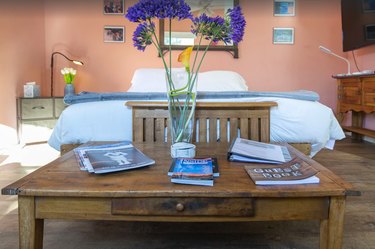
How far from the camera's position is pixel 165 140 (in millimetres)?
1733

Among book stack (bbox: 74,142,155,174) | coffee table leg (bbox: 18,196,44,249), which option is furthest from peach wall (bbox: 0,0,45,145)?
coffee table leg (bbox: 18,196,44,249)

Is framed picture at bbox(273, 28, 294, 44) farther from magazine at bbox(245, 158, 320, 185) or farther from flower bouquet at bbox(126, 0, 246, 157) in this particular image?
magazine at bbox(245, 158, 320, 185)

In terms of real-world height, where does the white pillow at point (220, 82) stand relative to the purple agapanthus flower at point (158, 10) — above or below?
below

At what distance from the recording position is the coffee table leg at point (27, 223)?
86 cm

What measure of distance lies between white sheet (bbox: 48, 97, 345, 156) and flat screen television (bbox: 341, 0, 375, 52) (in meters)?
1.99

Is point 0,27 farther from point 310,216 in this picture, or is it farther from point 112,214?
point 310,216

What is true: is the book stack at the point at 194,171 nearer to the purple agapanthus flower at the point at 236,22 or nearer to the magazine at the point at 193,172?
the magazine at the point at 193,172

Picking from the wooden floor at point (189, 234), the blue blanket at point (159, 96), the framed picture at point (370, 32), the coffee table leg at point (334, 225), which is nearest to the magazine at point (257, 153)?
the coffee table leg at point (334, 225)

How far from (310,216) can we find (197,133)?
0.90 m

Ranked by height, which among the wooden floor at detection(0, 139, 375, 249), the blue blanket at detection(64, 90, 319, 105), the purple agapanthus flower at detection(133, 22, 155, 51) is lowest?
the wooden floor at detection(0, 139, 375, 249)

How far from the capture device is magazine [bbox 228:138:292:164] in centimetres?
114

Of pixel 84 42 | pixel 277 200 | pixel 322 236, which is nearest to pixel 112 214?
pixel 277 200

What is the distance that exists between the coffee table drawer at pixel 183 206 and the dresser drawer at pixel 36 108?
119 inches

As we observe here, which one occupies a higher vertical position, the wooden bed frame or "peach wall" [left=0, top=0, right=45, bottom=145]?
"peach wall" [left=0, top=0, right=45, bottom=145]
